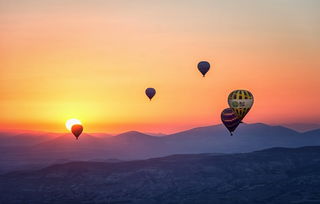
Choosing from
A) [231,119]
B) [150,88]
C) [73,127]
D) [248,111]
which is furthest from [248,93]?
[73,127]

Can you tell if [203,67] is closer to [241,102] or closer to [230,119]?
[241,102]

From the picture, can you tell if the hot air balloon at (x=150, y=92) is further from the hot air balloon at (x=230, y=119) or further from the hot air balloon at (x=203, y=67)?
the hot air balloon at (x=203, y=67)

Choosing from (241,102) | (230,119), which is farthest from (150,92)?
(241,102)

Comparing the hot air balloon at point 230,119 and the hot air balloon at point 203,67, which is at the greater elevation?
the hot air balloon at point 203,67

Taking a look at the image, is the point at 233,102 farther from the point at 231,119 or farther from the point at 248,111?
the point at 231,119

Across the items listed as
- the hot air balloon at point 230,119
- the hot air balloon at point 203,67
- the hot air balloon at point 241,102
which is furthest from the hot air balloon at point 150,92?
the hot air balloon at point 241,102

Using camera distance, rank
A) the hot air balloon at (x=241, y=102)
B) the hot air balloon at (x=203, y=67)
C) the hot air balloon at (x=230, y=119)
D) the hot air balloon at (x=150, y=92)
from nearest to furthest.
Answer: the hot air balloon at (x=241, y=102) < the hot air balloon at (x=203, y=67) < the hot air balloon at (x=230, y=119) < the hot air balloon at (x=150, y=92)
